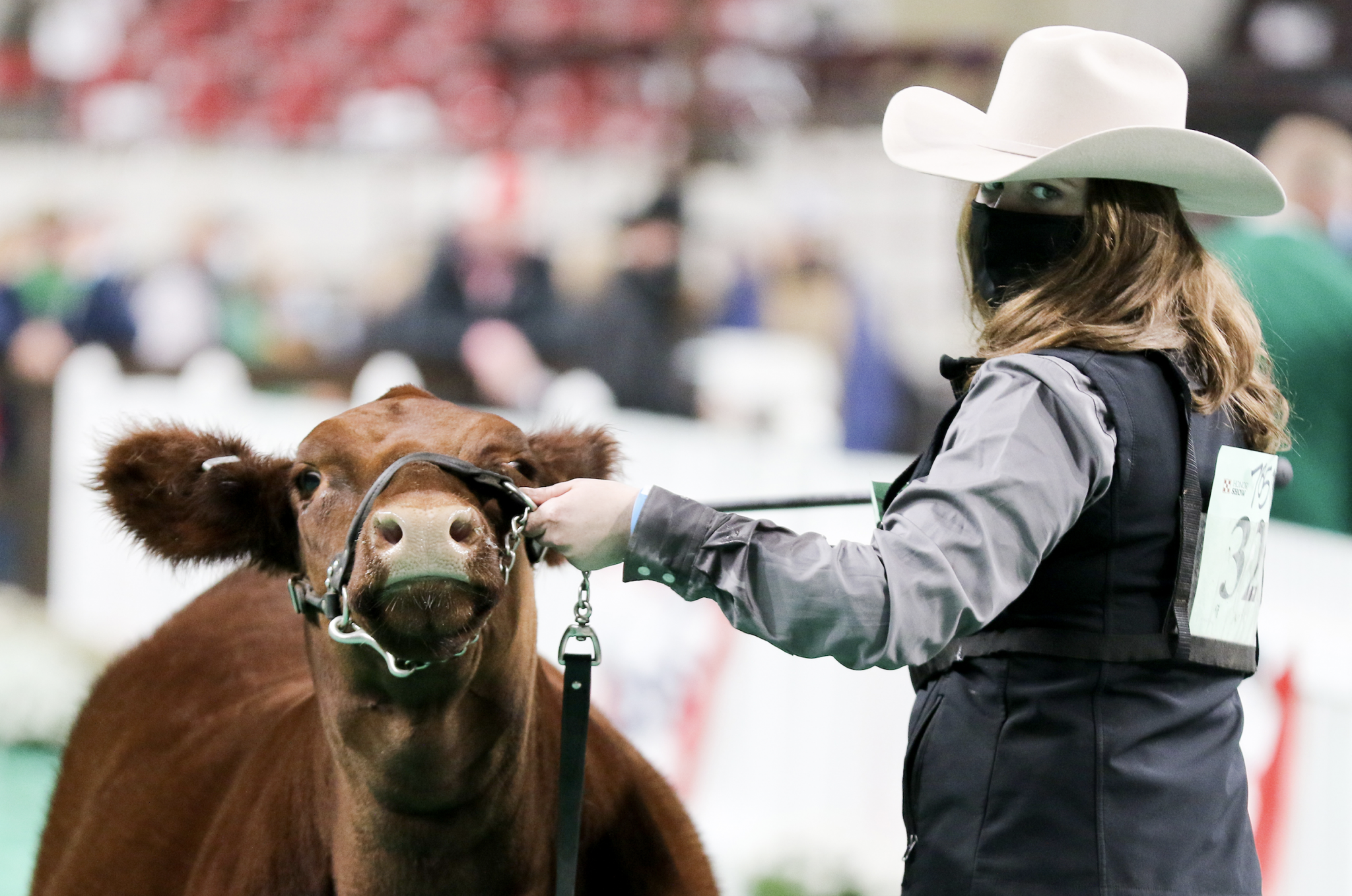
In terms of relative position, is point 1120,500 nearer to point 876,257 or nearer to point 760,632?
point 760,632

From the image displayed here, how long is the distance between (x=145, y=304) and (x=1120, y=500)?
10.1 metres

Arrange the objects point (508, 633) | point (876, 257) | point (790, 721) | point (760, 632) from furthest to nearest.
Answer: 1. point (876, 257)
2. point (790, 721)
3. point (508, 633)
4. point (760, 632)

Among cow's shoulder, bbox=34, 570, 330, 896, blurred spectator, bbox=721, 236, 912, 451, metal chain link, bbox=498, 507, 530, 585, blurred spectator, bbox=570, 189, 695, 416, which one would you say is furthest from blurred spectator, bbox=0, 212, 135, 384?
metal chain link, bbox=498, 507, 530, 585

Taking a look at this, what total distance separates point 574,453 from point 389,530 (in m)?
Result: 0.62

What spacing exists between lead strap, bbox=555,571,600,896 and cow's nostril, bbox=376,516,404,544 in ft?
1.29

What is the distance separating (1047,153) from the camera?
1965mm

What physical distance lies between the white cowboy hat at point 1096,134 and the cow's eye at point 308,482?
3.28 ft

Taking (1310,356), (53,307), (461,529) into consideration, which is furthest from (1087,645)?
(53,307)

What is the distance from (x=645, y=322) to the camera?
8172mm

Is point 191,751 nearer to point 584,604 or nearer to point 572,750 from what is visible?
point 572,750

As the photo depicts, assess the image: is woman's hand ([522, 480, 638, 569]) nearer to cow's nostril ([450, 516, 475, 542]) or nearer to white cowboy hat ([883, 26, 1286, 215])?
cow's nostril ([450, 516, 475, 542])

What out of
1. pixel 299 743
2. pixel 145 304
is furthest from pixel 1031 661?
pixel 145 304

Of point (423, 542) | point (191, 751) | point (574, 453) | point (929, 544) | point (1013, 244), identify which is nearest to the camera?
point (929, 544)

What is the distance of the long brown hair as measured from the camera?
199 cm
